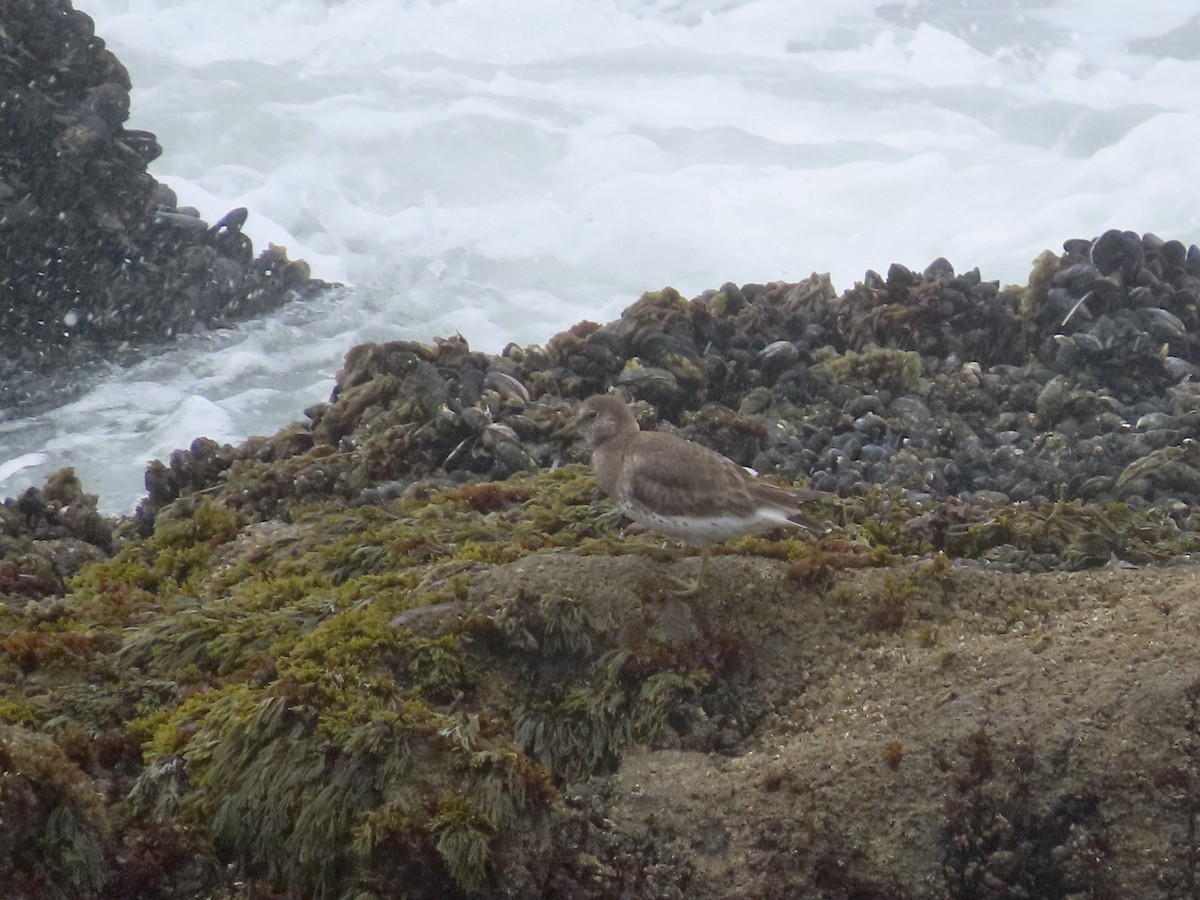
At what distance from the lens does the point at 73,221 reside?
11664 mm

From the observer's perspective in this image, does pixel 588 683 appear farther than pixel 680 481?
No

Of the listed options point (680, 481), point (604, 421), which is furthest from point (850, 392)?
point (680, 481)

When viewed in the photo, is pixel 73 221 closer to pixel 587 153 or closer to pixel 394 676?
pixel 587 153

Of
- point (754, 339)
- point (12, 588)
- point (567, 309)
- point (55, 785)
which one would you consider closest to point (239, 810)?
point (55, 785)

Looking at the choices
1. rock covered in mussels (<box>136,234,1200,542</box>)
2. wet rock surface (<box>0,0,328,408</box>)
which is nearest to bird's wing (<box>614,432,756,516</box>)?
rock covered in mussels (<box>136,234,1200,542</box>)

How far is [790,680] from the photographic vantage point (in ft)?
12.5

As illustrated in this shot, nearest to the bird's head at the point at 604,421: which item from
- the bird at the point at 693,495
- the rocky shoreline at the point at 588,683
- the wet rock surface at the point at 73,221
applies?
the bird at the point at 693,495

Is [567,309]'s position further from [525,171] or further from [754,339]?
[754,339]

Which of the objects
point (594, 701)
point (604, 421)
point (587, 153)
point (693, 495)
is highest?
point (587, 153)

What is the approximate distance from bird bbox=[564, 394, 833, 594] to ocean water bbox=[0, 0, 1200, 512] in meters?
6.65

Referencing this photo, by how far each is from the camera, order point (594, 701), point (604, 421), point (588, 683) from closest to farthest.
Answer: point (594, 701), point (588, 683), point (604, 421)

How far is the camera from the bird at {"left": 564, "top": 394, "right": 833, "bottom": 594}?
4.20 meters

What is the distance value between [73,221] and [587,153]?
8.92 meters

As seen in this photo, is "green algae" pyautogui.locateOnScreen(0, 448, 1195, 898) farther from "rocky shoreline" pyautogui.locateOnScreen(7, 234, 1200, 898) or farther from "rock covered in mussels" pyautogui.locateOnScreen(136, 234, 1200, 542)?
"rock covered in mussels" pyautogui.locateOnScreen(136, 234, 1200, 542)
